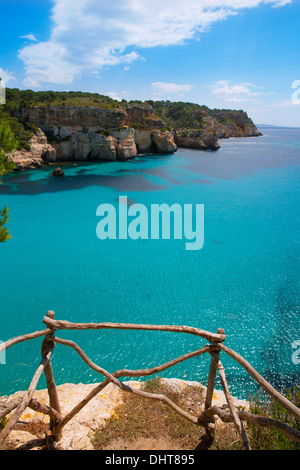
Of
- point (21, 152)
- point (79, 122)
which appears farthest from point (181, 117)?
point (21, 152)

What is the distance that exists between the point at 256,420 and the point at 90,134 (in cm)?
4500

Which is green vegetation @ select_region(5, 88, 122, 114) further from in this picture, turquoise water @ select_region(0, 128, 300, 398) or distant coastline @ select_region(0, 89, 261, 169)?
turquoise water @ select_region(0, 128, 300, 398)

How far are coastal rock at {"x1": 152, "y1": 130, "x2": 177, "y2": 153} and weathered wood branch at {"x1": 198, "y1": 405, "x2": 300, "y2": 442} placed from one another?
51.1 meters

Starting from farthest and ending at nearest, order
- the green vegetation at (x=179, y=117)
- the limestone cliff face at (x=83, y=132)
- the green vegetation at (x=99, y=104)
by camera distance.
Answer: the green vegetation at (x=179, y=117) < the green vegetation at (x=99, y=104) < the limestone cliff face at (x=83, y=132)

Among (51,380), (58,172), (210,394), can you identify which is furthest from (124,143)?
(210,394)

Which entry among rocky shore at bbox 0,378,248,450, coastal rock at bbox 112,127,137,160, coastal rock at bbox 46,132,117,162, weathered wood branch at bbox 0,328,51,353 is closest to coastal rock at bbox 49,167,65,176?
coastal rock at bbox 46,132,117,162

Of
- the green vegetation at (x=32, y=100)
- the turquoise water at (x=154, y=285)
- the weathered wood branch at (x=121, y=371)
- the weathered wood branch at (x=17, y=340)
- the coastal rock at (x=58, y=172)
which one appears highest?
the green vegetation at (x=32, y=100)

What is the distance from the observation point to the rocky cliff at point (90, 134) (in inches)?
1578

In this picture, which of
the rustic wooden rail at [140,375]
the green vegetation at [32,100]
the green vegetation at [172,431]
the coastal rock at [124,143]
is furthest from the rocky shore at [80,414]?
the green vegetation at [32,100]

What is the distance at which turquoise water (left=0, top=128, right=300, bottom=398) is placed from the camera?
27.1 ft

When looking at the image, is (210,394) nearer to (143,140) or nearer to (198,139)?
(143,140)

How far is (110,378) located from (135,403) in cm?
205

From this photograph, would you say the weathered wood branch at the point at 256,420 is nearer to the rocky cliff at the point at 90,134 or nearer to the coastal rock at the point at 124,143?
the rocky cliff at the point at 90,134

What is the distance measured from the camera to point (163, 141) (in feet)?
168
